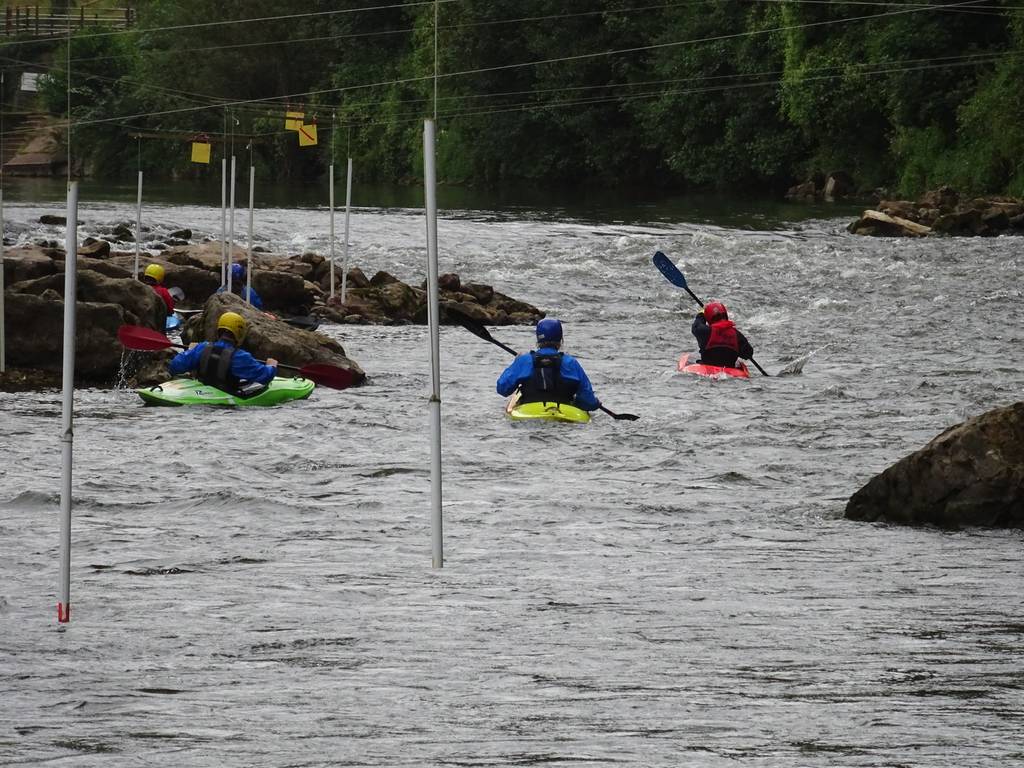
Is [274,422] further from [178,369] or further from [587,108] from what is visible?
[587,108]

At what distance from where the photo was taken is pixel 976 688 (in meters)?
6.11

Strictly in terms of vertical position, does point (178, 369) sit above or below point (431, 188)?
below

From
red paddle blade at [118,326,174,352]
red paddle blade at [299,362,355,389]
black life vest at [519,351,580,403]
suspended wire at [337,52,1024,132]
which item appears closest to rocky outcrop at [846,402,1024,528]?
black life vest at [519,351,580,403]

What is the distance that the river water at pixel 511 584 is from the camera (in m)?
5.62

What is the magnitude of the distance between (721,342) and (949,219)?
56.4 ft

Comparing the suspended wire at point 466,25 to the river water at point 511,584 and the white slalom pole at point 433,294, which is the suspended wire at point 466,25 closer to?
the river water at point 511,584

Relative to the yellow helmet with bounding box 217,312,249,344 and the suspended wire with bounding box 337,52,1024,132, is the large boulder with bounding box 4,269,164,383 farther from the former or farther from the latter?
the suspended wire with bounding box 337,52,1024,132

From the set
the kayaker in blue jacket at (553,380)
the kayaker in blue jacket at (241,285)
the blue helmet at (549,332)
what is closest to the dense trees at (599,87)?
the kayaker in blue jacket at (241,285)

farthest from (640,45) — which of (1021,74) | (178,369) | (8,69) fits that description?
(178,369)

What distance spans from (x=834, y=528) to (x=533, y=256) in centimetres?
2110

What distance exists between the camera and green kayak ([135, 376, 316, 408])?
1450 cm

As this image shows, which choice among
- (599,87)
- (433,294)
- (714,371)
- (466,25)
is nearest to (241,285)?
(714,371)

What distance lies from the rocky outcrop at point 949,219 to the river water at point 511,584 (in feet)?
47.4

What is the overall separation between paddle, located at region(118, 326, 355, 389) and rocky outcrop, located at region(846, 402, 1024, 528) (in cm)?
763
